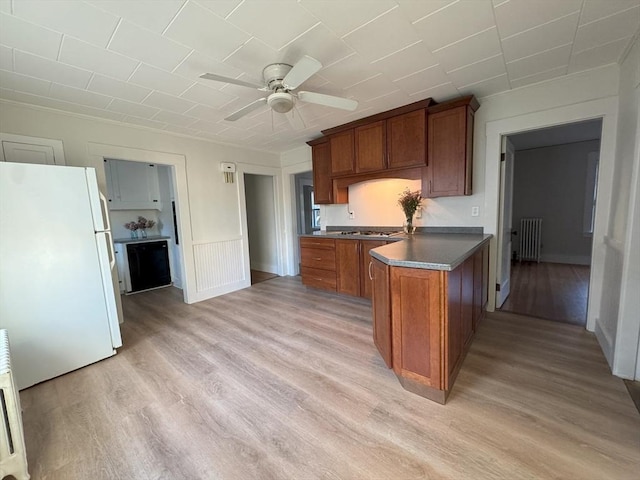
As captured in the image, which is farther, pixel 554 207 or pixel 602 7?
pixel 554 207

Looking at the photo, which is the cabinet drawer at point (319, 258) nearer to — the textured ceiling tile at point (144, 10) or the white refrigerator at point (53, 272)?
the white refrigerator at point (53, 272)

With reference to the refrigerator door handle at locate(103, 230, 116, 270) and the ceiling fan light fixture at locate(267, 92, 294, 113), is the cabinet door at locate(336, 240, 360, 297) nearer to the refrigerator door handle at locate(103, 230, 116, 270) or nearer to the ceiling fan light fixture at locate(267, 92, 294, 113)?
the ceiling fan light fixture at locate(267, 92, 294, 113)

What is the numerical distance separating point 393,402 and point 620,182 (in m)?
2.47

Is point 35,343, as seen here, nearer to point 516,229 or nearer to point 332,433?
point 332,433

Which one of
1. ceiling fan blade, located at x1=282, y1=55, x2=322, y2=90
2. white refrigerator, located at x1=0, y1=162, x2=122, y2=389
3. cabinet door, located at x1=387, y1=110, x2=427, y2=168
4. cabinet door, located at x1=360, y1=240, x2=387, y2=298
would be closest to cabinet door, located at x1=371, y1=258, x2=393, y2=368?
cabinet door, located at x1=360, y1=240, x2=387, y2=298

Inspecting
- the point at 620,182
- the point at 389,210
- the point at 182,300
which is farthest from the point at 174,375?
the point at 620,182

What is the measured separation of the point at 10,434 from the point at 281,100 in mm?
2509

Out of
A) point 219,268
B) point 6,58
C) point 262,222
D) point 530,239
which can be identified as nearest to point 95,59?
point 6,58

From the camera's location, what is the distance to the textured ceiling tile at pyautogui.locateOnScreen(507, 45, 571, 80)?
6.59 ft

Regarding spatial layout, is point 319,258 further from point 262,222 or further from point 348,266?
point 262,222

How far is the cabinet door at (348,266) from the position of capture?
3.42 metres

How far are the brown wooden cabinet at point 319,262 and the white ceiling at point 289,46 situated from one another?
6.47ft

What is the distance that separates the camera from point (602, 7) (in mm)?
1536

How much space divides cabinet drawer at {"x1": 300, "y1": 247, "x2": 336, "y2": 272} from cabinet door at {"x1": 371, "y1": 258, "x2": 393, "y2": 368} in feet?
5.13
